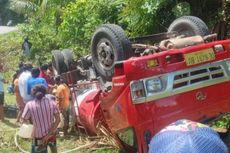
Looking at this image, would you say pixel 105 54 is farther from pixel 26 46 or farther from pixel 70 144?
pixel 26 46

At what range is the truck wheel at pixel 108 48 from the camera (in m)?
6.11

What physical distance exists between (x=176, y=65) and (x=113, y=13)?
7486mm

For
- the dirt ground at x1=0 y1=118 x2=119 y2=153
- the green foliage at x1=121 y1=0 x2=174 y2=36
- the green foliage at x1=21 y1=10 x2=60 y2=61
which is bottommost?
the dirt ground at x1=0 y1=118 x2=119 y2=153

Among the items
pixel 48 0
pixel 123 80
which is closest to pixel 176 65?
pixel 123 80

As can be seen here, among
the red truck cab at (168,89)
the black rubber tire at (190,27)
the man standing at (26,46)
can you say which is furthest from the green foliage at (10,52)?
the red truck cab at (168,89)

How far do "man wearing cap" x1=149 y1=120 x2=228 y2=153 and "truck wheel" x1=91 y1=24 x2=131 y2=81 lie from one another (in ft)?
11.0

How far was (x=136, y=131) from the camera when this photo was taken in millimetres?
5371

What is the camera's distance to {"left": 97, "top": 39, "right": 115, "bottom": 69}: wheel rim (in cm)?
633

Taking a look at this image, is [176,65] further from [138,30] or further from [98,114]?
[138,30]

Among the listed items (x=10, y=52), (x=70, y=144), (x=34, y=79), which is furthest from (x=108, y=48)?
(x=10, y=52)

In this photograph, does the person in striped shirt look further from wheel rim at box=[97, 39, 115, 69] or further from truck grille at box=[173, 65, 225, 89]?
truck grille at box=[173, 65, 225, 89]

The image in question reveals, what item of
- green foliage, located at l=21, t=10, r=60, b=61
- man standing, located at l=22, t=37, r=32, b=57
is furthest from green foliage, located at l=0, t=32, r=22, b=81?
green foliage, located at l=21, t=10, r=60, b=61

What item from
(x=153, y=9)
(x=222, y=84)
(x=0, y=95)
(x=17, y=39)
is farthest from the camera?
(x=17, y=39)

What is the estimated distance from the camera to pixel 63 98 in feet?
29.0
